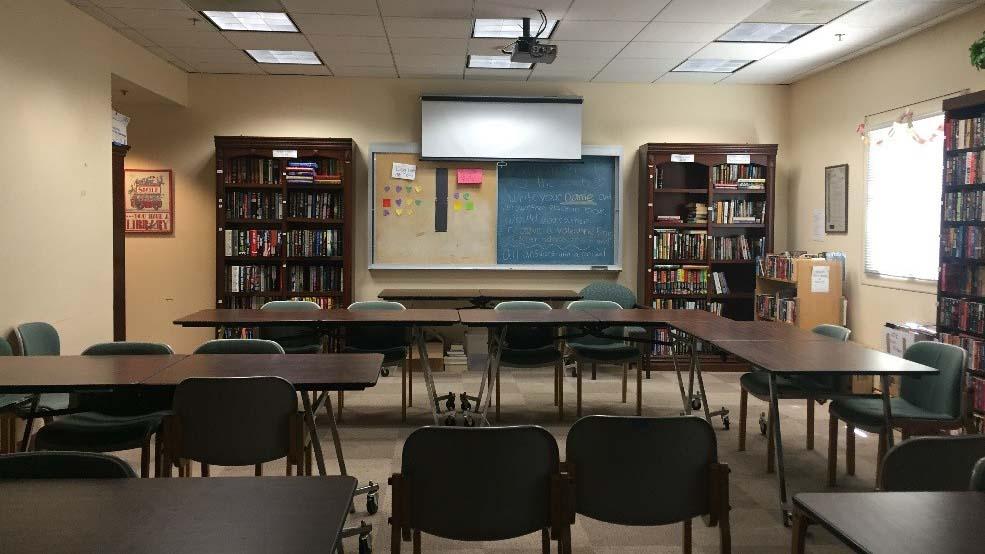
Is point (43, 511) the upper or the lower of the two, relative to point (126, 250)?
lower

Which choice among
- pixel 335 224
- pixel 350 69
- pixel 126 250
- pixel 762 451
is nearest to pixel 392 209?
pixel 335 224

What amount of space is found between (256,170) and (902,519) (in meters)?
6.69

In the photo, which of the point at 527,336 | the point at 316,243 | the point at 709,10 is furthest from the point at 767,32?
the point at 316,243

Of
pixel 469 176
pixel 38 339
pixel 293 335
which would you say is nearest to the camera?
pixel 38 339

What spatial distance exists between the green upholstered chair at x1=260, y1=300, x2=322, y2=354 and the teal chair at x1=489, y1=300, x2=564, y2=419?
1.37 m

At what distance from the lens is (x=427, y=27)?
570cm

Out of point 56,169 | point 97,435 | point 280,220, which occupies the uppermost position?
point 56,169

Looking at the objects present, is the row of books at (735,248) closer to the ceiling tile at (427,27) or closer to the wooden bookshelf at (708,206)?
the wooden bookshelf at (708,206)

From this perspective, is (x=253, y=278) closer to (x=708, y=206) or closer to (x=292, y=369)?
(x=292, y=369)

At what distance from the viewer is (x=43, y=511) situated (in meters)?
1.59

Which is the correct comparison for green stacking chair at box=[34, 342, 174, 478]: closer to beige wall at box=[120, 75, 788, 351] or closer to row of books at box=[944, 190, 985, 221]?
beige wall at box=[120, 75, 788, 351]

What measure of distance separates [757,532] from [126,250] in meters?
6.53

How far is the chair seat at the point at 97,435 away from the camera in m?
3.22

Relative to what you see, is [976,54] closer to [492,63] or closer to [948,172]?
[948,172]
